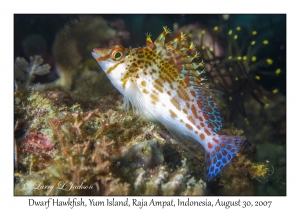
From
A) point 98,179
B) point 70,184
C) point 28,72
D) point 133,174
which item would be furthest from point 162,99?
point 28,72

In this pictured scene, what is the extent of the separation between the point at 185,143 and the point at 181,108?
A: 2.10ft

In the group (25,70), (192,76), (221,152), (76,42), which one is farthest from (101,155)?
(76,42)

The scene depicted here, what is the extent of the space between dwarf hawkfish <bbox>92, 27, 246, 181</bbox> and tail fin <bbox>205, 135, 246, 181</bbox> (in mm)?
178

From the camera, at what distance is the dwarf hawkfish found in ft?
11.9

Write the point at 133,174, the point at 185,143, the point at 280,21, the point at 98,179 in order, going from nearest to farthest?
1. the point at 98,179
2. the point at 133,174
3. the point at 185,143
4. the point at 280,21

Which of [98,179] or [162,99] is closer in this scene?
[98,179]

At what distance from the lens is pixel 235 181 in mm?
3916

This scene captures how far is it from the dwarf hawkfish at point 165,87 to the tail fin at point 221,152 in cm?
18

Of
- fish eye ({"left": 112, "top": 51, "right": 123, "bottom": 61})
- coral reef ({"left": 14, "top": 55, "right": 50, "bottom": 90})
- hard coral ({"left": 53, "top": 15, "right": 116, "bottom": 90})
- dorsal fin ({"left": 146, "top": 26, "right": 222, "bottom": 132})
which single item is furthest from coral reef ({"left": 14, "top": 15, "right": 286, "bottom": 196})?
hard coral ({"left": 53, "top": 15, "right": 116, "bottom": 90})

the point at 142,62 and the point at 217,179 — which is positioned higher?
the point at 142,62

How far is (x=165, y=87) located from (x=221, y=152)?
130 cm

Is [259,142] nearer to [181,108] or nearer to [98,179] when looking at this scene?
[181,108]

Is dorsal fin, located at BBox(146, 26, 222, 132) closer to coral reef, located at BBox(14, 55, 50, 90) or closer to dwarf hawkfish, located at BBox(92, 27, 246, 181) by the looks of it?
dwarf hawkfish, located at BBox(92, 27, 246, 181)

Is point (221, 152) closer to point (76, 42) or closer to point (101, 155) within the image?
point (101, 155)
